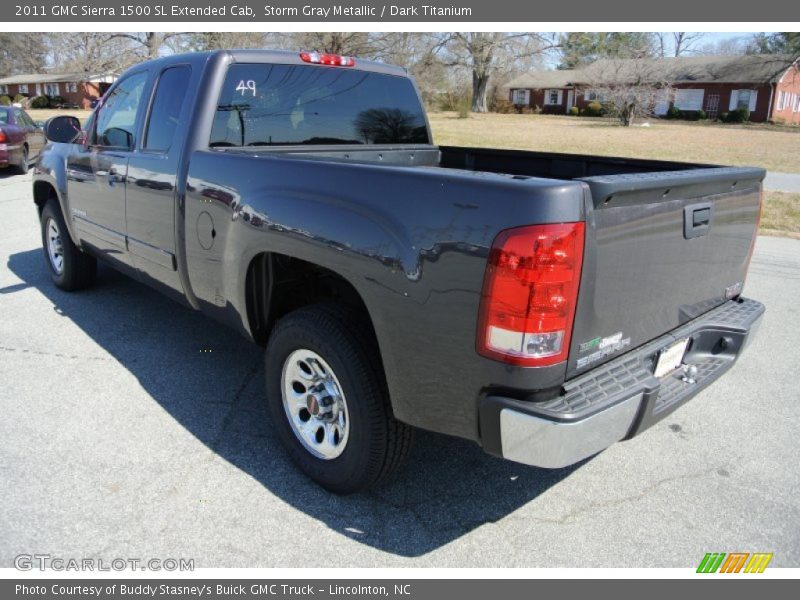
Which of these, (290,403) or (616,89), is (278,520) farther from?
(616,89)

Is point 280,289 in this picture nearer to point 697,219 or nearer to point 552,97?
point 697,219

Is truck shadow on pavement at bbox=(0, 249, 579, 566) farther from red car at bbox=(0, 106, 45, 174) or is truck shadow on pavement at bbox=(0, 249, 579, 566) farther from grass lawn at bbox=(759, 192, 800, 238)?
red car at bbox=(0, 106, 45, 174)

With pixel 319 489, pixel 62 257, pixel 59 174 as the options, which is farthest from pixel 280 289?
pixel 62 257

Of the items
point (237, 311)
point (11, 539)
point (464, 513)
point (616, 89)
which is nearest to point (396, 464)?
point (464, 513)

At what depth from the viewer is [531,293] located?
2107 mm

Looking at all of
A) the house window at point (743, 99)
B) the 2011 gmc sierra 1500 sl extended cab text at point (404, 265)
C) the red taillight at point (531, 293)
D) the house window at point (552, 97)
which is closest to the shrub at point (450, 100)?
the house window at point (552, 97)

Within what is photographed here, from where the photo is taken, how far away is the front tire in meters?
2.69

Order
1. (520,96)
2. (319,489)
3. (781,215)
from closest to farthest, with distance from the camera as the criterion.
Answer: (319,489) < (781,215) < (520,96)

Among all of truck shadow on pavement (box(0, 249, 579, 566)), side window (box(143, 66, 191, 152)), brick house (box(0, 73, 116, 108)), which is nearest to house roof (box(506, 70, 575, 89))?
brick house (box(0, 73, 116, 108))

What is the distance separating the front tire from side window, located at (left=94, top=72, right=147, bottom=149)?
85.5 inches

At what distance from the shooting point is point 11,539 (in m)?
2.65

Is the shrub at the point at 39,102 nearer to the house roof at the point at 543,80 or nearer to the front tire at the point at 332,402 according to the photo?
the house roof at the point at 543,80

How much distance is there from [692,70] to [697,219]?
67.6 metres

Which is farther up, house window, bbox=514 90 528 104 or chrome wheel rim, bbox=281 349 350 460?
house window, bbox=514 90 528 104
